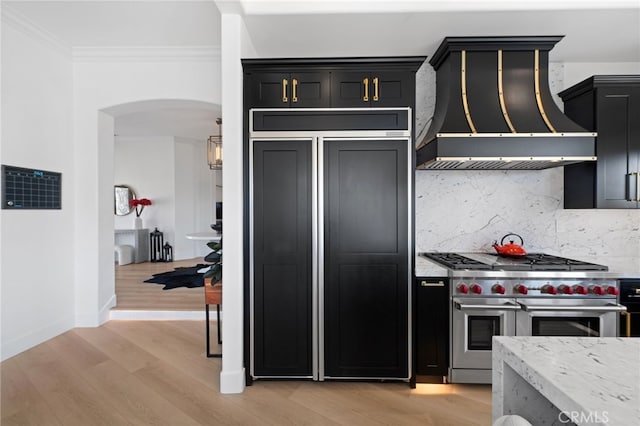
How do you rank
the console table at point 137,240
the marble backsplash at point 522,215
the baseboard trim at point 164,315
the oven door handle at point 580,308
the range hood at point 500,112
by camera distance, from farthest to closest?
the console table at point 137,240 < the baseboard trim at point 164,315 < the marble backsplash at point 522,215 < the range hood at point 500,112 < the oven door handle at point 580,308

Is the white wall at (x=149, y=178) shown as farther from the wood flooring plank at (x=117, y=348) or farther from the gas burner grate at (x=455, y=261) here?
the gas burner grate at (x=455, y=261)

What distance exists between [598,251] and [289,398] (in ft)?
10.3

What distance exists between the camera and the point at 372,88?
2.61 m

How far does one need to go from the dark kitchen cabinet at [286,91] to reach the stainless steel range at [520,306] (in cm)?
168

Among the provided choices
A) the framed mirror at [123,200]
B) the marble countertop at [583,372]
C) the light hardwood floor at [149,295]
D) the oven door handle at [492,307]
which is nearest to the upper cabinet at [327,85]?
the oven door handle at [492,307]

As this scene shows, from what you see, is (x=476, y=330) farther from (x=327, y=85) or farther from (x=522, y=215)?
(x=327, y=85)

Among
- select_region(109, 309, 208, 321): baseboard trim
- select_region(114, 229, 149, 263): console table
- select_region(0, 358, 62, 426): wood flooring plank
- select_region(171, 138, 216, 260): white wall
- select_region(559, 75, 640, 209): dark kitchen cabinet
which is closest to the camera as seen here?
select_region(0, 358, 62, 426): wood flooring plank

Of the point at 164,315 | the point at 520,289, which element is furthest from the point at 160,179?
the point at 520,289

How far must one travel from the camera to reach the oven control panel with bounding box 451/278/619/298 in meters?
2.47

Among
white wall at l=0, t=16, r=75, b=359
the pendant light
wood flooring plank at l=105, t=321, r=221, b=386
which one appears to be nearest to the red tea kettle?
wood flooring plank at l=105, t=321, r=221, b=386

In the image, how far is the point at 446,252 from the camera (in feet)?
10.6

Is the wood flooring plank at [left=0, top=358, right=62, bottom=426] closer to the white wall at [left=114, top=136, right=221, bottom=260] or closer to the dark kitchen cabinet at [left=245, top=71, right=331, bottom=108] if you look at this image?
the dark kitchen cabinet at [left=245, top=71, right=331, bottom=108]

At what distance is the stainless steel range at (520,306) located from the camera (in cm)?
247

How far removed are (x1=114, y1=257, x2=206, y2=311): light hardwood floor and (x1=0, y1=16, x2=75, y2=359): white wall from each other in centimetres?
75
